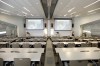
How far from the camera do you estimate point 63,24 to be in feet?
81.5

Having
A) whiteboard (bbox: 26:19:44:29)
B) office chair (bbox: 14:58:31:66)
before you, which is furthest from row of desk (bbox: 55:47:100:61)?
whiteboard (bbox: 26:19:44:29)

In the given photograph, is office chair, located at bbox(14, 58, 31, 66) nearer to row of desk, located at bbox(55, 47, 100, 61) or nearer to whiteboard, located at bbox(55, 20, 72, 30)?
row of desk, located at bbox(55, 47, 100, 61)

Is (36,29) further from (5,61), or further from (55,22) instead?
(5,61)

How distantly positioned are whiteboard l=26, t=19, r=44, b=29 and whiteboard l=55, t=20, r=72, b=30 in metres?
2.74

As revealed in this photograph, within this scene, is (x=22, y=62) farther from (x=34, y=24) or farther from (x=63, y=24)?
(x=63, y=24)

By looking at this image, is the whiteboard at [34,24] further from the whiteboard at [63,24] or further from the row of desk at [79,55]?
the row of desk at [79,55]

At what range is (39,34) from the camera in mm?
24766

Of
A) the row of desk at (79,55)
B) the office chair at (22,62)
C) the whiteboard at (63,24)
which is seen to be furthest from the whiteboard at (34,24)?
the office chair at (22,62)

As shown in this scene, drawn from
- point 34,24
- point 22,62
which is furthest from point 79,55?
point 34,24

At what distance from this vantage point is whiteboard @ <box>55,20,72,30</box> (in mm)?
24766

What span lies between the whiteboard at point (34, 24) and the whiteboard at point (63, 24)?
2.74 metres

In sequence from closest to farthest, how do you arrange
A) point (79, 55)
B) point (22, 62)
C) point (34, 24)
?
point (22, 62) < point (79, 55) < point (34, 24)

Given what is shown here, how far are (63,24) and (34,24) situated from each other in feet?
17.0

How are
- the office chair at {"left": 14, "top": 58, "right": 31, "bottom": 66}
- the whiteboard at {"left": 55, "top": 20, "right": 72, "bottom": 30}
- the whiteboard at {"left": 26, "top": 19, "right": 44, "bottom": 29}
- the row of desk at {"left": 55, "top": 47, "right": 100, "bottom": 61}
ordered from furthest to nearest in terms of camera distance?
the whiteboard at {"left": 55, "top": 20, "right": 72, "bottom": 30}
the whiteboard at {"left": 26, "top": 19, "right": 44, "bottom": 29}
the row of desk at {"left": 55, "top": 47, "right": 100, "bottom": 61}
the office chair at {"left": 14, "top": 58, "right": 31, "bottom": 66}
